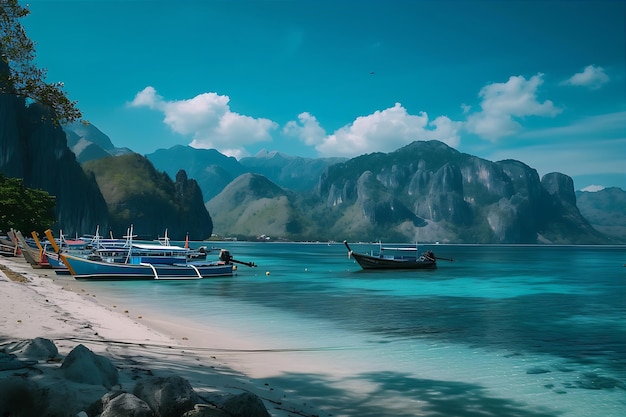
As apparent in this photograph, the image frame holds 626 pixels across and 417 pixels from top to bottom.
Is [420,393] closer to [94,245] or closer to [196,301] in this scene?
[196,301]

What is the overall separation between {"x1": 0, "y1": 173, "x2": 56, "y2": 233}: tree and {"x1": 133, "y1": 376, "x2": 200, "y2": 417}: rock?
7708 cm

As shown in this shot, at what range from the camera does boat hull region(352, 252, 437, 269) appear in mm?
70375

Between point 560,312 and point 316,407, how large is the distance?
85.7 feet

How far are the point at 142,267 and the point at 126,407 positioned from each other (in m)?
45.5

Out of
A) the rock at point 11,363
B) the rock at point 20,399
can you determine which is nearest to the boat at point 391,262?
the rock at point 11,363

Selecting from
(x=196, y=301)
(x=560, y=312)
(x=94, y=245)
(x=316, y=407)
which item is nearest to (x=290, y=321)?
(x=196, y=301)

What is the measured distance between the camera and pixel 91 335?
588 inches

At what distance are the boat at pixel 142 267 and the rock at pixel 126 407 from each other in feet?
142

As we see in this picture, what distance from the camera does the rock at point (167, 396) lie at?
743 centimetres

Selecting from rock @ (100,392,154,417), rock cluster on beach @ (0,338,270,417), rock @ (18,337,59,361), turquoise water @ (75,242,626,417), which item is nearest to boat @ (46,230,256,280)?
turquoise water @ (75,242,626,417)

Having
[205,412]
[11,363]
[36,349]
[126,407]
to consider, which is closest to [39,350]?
[36,349]

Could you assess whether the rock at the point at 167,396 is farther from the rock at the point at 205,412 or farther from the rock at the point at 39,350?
the rock at the point at 39,350

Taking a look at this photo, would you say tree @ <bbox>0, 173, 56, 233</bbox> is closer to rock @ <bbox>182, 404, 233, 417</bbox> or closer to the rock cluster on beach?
the rock cluster on beach

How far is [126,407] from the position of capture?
6.84 metres
